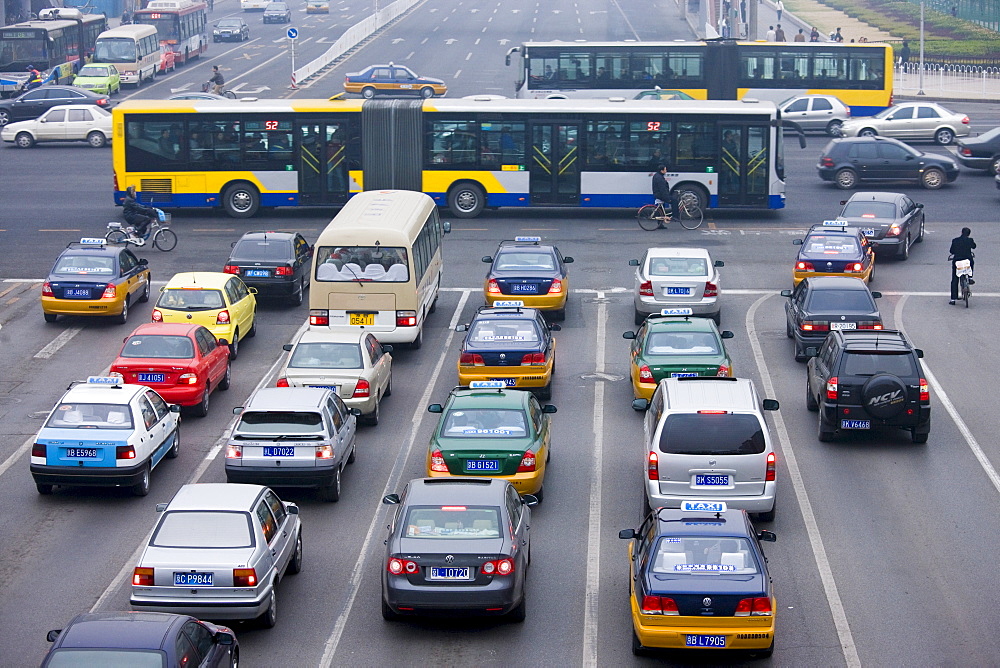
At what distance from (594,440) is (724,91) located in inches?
1323

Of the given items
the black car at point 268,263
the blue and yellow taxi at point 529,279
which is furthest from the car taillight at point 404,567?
the black car at point 268,263

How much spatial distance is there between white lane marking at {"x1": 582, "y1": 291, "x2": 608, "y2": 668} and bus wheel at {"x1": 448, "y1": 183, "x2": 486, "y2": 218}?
40.7 feet

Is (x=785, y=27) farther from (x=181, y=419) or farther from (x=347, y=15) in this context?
(x=181, y=419)

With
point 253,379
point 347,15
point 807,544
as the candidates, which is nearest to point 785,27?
point 347,15

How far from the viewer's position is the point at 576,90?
172ft

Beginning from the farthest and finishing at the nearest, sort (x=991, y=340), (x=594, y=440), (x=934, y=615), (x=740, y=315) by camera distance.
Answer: (x=740, y=315)
(x=991, y=340)
(x=594, y=440)
(x=934, y=615)

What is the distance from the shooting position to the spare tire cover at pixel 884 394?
65.1 ft

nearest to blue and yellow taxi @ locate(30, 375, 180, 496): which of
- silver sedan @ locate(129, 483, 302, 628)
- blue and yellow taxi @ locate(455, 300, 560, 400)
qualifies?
silver sedan @ locate(129, 483, 302, 628)

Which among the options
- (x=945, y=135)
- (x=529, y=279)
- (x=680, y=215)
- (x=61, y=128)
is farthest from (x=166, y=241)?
(x=945, y=135)

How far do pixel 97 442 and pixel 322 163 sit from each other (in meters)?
19.9

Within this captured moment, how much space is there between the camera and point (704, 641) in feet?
42.6

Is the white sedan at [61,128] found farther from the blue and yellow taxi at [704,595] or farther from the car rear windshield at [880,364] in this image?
the blue and yellow taxi at [704,595]

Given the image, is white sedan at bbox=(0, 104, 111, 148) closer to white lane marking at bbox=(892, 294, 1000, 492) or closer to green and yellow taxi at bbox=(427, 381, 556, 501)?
white lane marking at bbox=(892, 294, 1000, 492)

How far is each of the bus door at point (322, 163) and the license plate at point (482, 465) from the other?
67.8 ft
